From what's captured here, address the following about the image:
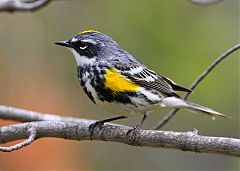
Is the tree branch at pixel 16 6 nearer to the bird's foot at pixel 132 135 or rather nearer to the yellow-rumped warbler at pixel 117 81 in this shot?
the yellow-rumped warbler at pixel 117 81

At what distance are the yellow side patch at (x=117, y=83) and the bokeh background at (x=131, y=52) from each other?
247 centimetres

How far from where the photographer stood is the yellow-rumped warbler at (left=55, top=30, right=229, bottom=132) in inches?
191

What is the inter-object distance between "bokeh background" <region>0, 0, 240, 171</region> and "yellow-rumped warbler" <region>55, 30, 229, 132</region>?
2.10m

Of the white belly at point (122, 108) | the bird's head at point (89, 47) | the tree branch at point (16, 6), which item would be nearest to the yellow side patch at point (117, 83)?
the white belly at point (122, 108)

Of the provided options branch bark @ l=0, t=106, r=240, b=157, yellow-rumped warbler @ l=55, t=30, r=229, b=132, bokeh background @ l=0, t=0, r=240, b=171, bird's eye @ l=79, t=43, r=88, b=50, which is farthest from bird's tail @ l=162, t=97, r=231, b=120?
bokeh background @ l=0, t=0, r=240, b=171

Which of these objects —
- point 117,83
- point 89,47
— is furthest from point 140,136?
point 89,47

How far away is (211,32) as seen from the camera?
7.62 metres

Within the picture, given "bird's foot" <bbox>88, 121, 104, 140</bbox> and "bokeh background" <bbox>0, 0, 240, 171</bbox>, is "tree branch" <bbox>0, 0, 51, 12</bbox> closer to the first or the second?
"bird's foot" <bbox>88, 121, 104, 140</bbox>

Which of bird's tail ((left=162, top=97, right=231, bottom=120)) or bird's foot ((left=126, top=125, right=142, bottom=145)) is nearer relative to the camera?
bird's foot ((left=126, top=125, right=142, bottom=145))

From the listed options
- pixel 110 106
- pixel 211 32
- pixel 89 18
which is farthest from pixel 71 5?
pixel 110 106

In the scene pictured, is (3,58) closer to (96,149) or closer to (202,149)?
(96,149)

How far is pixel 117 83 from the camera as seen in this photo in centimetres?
487

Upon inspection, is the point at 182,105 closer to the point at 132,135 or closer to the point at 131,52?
the point at 132,135

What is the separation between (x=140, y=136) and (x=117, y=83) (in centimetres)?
65
